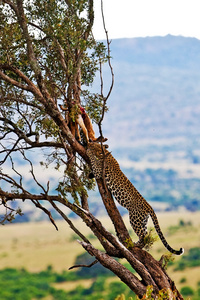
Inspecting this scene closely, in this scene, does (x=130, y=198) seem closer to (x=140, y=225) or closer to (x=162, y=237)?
(x=140, y=225)

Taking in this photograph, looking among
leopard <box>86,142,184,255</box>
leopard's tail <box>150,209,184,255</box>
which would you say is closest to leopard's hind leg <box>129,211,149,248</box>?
leopard <box>86,142,184,255</box>

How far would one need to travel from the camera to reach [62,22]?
7164mm

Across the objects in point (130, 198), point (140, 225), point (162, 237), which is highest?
point (130, 198)

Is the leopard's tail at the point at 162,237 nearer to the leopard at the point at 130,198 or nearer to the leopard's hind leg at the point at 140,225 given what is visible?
the leopard at the point at 130,198

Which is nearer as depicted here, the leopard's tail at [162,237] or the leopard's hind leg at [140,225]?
the leopard's tail at [162,237]

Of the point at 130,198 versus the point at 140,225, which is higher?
the point at 130,198

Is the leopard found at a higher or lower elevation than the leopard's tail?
higher

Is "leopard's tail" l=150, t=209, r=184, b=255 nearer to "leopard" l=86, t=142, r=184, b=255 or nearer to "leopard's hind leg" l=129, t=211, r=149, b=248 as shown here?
"leopard" l=86, t=142, r=184, b=255

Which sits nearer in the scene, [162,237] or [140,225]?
[162,237]

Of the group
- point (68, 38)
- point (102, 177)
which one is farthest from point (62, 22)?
point (102, 177)

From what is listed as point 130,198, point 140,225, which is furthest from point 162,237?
point 130,198

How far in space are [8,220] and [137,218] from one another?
8.13ft

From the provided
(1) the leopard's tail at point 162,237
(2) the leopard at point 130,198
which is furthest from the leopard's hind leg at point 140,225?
(1) the leopard's tail at point 162,237

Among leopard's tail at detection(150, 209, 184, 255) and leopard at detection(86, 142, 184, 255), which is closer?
leopard's tail at detection(150, 209, 184, 255)
